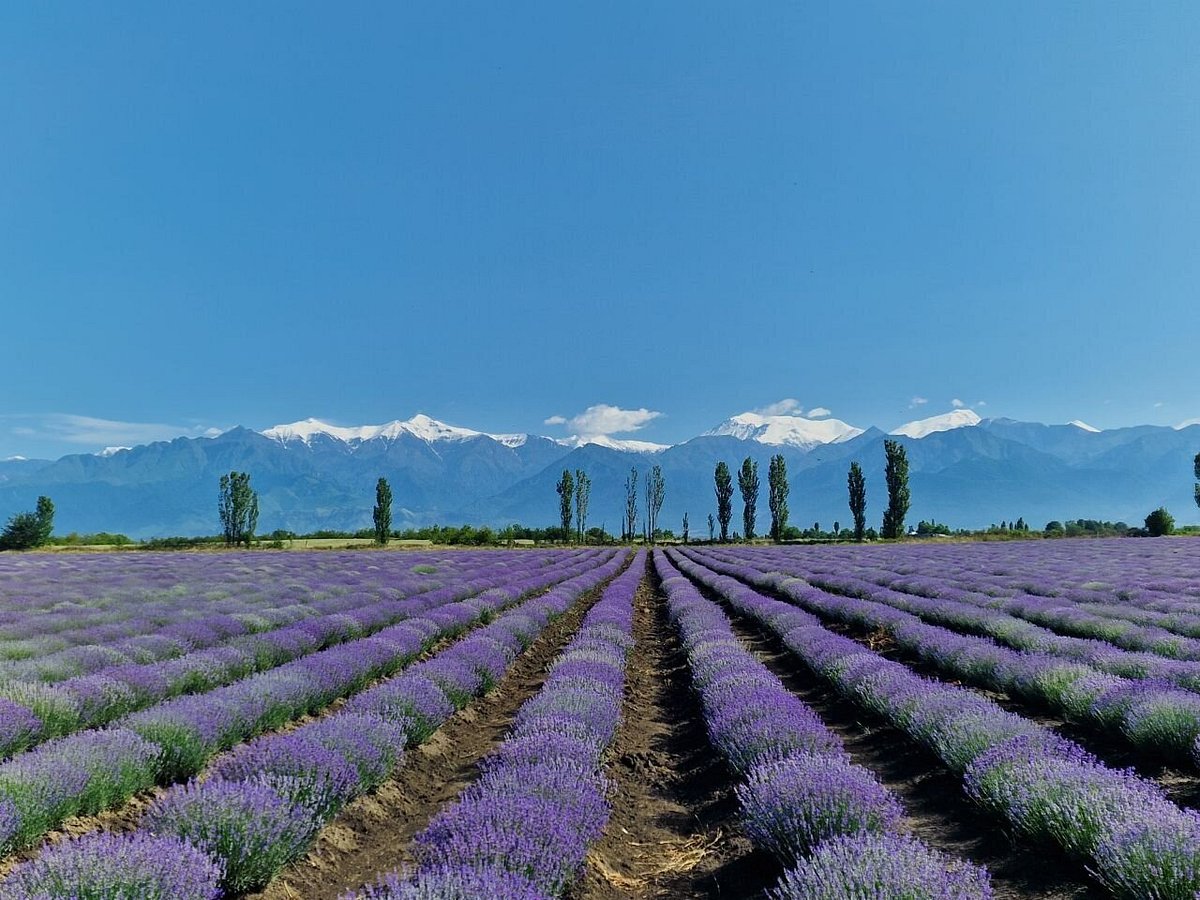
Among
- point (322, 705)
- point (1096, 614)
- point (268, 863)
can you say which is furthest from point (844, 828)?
point (1096, 614)

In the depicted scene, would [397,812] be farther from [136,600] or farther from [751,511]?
[751,511]

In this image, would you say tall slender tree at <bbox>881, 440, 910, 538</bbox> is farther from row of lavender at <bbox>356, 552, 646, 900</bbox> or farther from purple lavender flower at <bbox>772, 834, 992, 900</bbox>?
purple lavender flower at <bbox>772, 834, 992, 900</bbox>

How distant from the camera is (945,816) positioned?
14.3 ft

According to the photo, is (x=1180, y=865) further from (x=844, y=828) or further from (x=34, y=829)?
(x=34, y=829)

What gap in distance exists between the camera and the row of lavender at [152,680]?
202 inches

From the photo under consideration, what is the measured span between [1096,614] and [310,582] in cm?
1763

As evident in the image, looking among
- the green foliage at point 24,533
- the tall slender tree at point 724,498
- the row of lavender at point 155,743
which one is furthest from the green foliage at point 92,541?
the row of lavender at point 155,743

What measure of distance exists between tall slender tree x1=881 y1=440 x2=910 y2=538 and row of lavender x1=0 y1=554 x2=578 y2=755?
65051mm

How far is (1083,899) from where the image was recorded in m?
3.16

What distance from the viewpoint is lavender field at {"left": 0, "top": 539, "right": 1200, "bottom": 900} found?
2891mm

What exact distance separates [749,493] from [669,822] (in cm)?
8826

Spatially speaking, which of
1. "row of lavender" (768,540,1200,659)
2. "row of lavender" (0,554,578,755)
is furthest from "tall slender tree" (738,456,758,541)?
"row of lavender" (0,554,578,755)

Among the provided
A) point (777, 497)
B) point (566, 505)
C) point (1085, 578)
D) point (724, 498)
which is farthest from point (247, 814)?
point (724, 498)

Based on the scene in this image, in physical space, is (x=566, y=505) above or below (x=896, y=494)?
below
